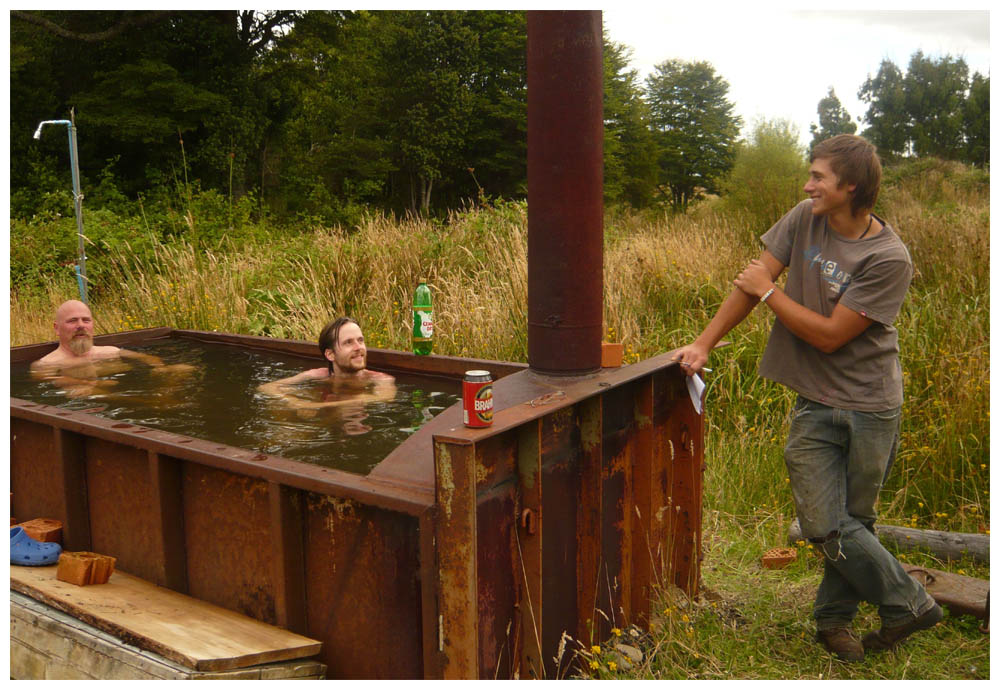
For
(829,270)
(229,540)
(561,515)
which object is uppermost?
(829,270)

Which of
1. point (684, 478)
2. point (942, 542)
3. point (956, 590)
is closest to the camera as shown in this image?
point (956, 590)

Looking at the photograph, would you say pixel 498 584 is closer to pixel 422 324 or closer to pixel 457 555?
pixel 457 555

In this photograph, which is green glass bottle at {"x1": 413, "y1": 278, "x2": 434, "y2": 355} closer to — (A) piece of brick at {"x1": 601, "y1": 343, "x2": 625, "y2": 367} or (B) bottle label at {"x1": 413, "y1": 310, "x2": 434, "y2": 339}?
(B) bottle label at {"x1": 413, "y1": 310, "x2": 434, "y2": 339}

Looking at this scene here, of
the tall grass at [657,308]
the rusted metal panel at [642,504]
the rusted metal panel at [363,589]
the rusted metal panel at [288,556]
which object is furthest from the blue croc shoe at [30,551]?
the tall grass at [657,308]

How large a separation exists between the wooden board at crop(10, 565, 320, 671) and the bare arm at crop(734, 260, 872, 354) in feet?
7.39

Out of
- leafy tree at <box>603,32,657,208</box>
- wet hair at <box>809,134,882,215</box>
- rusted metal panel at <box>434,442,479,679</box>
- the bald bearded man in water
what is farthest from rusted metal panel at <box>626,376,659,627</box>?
leafy tree at <box>603,32,657,208</box>

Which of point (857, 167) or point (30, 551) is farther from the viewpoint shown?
point (30, 551)

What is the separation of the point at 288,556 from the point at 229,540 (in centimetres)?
45

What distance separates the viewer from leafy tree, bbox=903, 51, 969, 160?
148ft

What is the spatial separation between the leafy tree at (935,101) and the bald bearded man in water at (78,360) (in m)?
45.3

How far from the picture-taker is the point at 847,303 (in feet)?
11.0

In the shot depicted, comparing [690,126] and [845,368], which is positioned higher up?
[690,126]

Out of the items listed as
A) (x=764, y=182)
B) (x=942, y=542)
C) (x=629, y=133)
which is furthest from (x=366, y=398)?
(x=629, y=133)

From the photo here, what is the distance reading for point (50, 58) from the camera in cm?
2405
